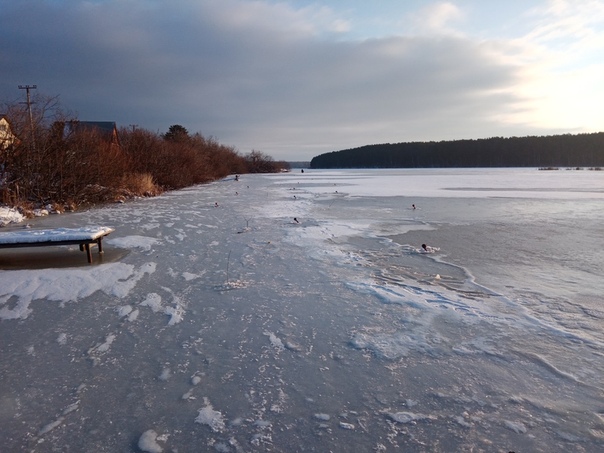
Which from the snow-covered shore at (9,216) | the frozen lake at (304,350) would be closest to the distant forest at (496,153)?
the frozen lake at (304,350)

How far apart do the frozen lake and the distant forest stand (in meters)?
110

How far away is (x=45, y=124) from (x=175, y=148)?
17618 millimetres

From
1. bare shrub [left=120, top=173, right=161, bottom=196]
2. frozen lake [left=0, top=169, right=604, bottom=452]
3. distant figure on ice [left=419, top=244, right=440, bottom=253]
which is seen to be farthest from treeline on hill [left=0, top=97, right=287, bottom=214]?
distant figure on ice [left=419, top=244, right=440, bottom=253]

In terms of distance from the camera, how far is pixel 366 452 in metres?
2.43

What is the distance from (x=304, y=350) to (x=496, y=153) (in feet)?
406

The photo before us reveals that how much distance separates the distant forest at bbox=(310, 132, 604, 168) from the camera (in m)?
103

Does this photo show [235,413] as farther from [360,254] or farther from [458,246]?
[458,246]

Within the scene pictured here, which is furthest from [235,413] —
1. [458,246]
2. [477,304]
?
[458,246]

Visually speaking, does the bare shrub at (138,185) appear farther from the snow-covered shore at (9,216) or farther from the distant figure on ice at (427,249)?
the distant figure on ice at (427,249)

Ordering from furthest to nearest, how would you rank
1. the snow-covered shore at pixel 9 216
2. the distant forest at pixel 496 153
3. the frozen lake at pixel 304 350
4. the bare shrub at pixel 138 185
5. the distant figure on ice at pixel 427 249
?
the distant forest at pixel 496 153, the bare shrub at pixel 138 185, the snow-covered shore at pixel 9 216, the distant figure on ice at pixel 427 249, the frozen lake at pixel 304 350

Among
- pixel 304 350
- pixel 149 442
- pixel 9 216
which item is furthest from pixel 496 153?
pixel 149 442

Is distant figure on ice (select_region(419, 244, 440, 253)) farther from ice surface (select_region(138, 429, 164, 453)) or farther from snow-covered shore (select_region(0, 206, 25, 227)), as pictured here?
snow-covered shore (select_region(0, 206, 25, 227))

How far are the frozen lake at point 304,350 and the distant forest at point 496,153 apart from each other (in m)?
110

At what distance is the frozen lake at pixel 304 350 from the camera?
2635 millimetres
